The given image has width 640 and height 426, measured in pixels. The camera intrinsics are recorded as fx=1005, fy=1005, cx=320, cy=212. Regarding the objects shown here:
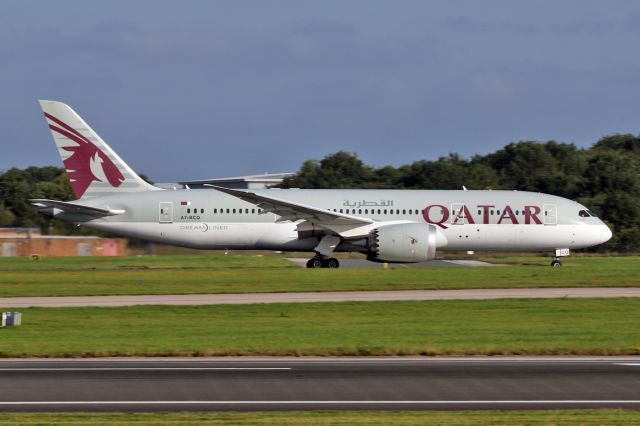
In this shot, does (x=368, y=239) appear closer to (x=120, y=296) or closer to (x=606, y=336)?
(x=120, y=296)

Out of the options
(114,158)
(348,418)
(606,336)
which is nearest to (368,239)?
(114,158)

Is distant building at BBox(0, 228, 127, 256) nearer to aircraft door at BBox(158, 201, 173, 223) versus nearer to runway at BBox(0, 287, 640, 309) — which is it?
aircraft door at BBox(158, 201, 173, 223)

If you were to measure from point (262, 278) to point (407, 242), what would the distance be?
7.38 meters

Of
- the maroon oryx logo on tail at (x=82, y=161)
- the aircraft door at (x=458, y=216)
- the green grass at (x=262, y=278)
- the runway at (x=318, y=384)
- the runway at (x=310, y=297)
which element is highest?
the maroon oryx logo on tail at (x=82, y=161)

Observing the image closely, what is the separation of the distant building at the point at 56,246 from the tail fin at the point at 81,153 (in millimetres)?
12569

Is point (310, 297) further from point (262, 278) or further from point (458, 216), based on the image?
point (458, 216)

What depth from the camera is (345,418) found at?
12.7 m

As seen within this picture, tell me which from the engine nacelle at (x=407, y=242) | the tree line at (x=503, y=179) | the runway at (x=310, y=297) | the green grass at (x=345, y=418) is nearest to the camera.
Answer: the green grass at (x=345, y=418)

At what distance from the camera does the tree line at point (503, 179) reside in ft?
238

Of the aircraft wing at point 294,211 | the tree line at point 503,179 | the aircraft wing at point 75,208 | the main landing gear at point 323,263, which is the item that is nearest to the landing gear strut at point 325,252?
the main landing gear at point 323,263

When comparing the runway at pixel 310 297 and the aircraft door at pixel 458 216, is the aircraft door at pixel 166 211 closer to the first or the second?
the aircraft door at pixel 458 216

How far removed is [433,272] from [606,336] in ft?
58.7

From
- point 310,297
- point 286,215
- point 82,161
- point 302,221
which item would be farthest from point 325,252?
point 310,297

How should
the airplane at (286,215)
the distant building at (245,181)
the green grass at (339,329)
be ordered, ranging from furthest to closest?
the distant building at (245,181) < the airplane at (286,215) < the green grass at (339,329)
